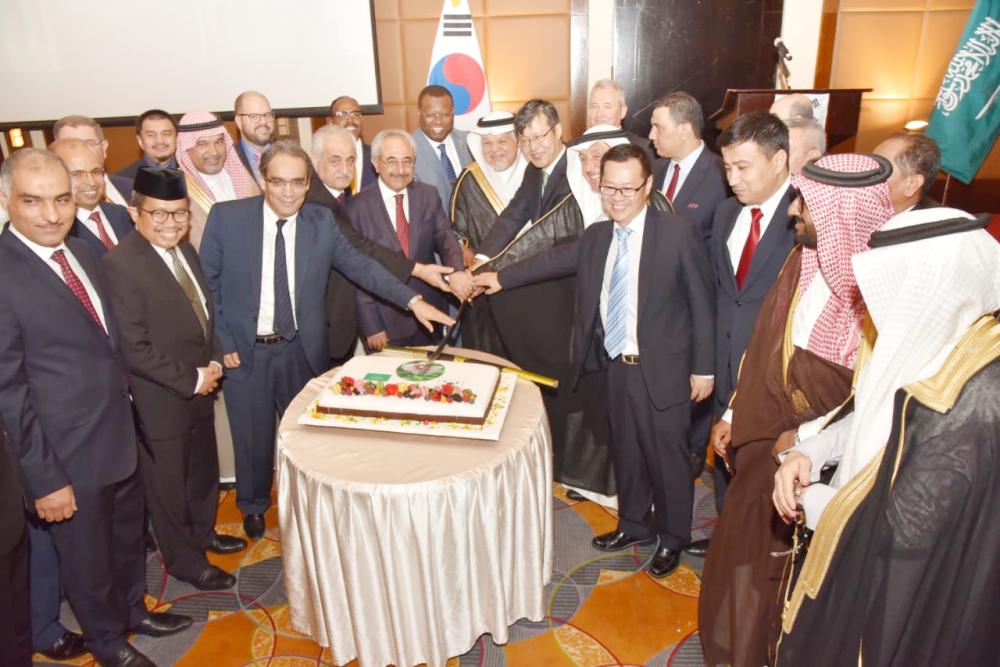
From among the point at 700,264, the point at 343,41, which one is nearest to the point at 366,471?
the point at 700,264

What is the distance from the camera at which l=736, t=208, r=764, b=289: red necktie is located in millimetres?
2551

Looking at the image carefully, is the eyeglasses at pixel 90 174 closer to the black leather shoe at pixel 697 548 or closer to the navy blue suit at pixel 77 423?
the navy blue suit at pixel 77 423

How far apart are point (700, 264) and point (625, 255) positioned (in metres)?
0.30

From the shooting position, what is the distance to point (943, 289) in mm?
1280

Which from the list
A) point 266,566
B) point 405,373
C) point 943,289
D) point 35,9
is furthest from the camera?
point 35,9

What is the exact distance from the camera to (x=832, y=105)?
14.5ft

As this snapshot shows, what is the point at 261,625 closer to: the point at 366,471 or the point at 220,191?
the point at 366,471

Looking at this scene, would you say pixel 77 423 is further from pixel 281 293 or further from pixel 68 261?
pixel 281 293

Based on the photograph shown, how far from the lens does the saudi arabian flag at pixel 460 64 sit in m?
5.92

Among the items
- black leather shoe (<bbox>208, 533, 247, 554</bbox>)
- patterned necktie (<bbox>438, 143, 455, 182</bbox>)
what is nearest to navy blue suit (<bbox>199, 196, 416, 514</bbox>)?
black leather shoe (<bbox>208, 533, 247, 554</bbox>)

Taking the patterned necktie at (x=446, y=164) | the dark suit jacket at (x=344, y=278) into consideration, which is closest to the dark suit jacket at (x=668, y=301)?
the dark suit jacket at (x=344, y=278)

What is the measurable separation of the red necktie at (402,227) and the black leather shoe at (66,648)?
220 cm

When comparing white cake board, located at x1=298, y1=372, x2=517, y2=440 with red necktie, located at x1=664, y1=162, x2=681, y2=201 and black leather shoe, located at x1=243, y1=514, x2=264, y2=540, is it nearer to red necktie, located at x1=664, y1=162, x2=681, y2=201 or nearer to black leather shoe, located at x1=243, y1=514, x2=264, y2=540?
black leather shoe, located at x1=243, y1=514, x2=264, y2=540

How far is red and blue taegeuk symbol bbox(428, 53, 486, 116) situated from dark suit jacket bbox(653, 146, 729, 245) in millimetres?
3230
